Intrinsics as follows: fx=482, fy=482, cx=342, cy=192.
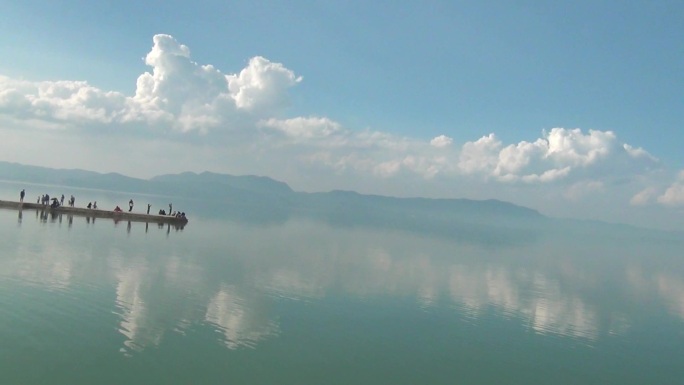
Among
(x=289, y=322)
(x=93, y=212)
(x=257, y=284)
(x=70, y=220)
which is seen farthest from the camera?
(x=93, y=212)

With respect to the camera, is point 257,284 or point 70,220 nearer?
point 257,284

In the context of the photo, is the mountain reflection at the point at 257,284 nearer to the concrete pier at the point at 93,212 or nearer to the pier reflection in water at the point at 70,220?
the pier reflection in water at the point at 70,220

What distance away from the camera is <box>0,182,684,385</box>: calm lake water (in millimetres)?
18734

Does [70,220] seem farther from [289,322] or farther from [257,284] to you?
[289,322]

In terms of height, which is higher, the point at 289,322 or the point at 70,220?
the point at 70,220

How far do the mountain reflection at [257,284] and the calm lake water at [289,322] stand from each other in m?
0.17

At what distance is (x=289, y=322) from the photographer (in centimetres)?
2578

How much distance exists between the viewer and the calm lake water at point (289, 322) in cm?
1873

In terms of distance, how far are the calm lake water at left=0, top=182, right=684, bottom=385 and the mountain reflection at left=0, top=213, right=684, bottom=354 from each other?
0.57ft

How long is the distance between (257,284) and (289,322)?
9773 millimetres

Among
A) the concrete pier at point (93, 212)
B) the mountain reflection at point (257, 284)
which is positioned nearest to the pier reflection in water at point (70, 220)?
the concrete pier at point (93, 212)

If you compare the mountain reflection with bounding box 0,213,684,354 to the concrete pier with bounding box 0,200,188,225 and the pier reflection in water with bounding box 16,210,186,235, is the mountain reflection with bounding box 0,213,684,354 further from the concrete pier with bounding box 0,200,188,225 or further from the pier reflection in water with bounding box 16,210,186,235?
the concrete pier with bounding box 0,200,188,225

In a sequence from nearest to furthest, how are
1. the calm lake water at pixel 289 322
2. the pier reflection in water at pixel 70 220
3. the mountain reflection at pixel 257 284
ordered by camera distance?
the calm lake water at pixel 289 322 < the mountain reflection at pixel 257 284 < the pier reflection in water at pixel 70 220

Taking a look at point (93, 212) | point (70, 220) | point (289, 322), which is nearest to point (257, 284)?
point (289, 322)
